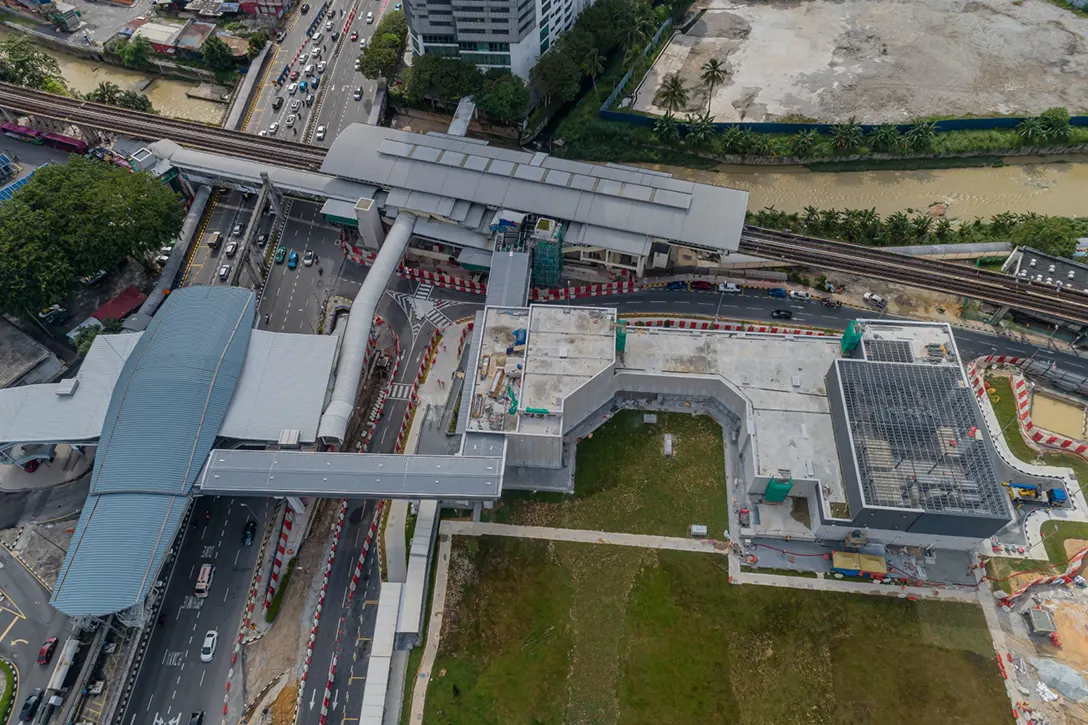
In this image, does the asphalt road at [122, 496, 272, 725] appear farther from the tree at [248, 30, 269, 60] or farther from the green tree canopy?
the green tree canopy

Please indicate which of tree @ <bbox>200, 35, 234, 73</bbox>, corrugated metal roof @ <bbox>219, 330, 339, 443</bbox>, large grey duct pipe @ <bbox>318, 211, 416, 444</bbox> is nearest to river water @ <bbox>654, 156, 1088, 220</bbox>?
large grey duct pipe @ <bbox>318, 211, 416, 444</bbox>

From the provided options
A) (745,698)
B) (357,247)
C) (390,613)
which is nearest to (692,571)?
(745,698)

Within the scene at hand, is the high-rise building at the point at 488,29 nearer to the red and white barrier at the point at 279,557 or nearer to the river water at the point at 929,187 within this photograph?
the river water at the point at 929,187

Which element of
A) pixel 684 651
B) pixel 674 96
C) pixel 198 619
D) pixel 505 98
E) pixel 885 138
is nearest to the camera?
pixel 684 651

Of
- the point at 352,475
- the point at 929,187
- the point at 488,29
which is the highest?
the point at 488,29

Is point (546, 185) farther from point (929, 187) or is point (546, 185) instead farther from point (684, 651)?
point (929, 187)

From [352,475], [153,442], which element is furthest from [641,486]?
[153,442]
